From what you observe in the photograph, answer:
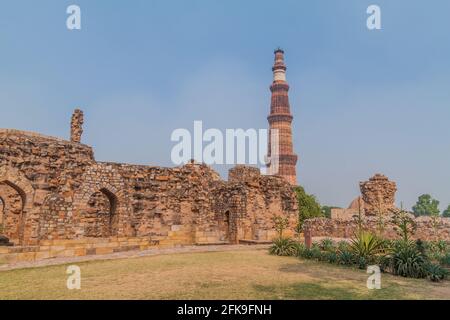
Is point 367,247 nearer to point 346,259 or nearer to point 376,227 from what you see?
point 346,259

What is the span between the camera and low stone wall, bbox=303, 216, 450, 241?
16.2 meters

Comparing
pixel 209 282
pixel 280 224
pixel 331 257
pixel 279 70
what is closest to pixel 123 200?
pixel 280 224

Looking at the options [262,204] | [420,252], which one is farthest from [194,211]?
[420,252]

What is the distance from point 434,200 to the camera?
61.8m

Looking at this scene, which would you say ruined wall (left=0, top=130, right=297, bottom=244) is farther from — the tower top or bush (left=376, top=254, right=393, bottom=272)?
the tower top

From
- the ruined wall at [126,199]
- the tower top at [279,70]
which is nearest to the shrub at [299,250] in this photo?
the ruined wall at [126,199]

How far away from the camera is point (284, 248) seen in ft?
33.7

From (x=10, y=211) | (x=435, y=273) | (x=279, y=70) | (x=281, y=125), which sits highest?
(x=279, y=70)

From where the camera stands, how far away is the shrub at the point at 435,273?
21.4 feet

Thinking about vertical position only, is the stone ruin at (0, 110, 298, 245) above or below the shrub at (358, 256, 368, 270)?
above

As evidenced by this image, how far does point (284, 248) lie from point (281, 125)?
4883cm

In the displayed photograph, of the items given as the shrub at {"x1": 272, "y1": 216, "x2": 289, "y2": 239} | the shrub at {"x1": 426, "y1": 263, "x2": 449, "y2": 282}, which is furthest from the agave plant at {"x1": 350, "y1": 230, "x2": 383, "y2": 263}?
the shrub at {"x1": 272, "y1": 216, "x2": 289, "y2": 239}

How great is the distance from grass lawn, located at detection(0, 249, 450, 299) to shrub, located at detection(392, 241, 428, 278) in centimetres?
39
